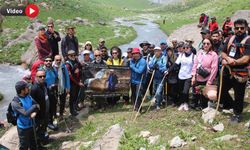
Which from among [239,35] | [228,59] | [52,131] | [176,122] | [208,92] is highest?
[239,35]

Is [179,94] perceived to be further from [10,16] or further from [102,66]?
[10,16]

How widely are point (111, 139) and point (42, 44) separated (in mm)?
5786

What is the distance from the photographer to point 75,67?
1219cm

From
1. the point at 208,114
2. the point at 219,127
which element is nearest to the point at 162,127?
the point at 208,114

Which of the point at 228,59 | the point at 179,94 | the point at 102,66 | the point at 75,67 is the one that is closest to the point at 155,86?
the point at 179,94

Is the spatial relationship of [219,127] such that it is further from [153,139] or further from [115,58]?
[115,58]

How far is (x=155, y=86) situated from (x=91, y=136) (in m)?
3.04

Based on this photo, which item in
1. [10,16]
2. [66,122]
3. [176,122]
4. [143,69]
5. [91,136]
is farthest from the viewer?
[10,16]

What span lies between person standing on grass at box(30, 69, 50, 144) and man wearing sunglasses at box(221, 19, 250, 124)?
533cm

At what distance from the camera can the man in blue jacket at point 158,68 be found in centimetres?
1180

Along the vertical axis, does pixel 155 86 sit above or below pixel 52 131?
above

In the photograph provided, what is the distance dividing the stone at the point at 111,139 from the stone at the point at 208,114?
250cm

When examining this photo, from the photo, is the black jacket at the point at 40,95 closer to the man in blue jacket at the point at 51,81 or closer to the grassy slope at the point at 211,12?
the man in blue jacket at the point at 51,81

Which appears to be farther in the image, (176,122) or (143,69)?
(143,69)
